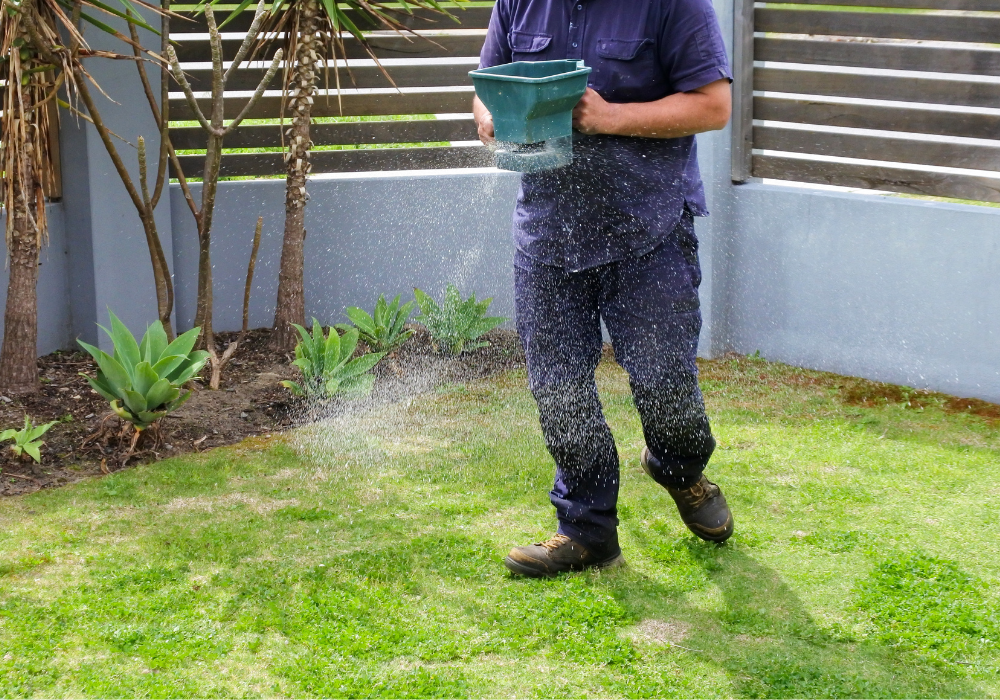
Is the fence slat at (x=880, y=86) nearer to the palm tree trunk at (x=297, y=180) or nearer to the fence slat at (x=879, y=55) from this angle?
the fence slat at (x=879, y=55)

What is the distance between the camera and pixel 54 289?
16.5ft

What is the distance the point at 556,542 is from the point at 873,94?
2.80m

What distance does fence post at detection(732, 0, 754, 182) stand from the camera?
16.1ft

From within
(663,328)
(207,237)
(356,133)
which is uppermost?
(356,133)

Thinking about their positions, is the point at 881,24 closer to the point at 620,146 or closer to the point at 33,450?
the point at 620,146

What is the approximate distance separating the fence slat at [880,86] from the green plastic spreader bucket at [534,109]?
2.44 m

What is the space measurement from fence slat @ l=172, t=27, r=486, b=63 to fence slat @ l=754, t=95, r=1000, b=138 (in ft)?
5.02

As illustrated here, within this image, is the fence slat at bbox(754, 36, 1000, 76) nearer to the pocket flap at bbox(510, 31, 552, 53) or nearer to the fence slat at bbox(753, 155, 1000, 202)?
the fence slat at bbox(753, 155, 1000, 202)

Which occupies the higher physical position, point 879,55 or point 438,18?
point 438,18

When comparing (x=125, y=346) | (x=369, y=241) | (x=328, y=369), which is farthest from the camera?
(x=369, y=241)

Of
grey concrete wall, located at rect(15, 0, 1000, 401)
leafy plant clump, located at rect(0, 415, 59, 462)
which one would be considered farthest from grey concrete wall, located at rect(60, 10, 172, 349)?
leafy plant clump, located at rect(0, 415, 59, 462)

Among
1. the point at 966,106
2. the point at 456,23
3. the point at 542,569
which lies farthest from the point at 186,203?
the point at 966,106

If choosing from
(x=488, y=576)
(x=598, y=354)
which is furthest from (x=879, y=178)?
(x=488, y=576)

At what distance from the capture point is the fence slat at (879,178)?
14.3ft
